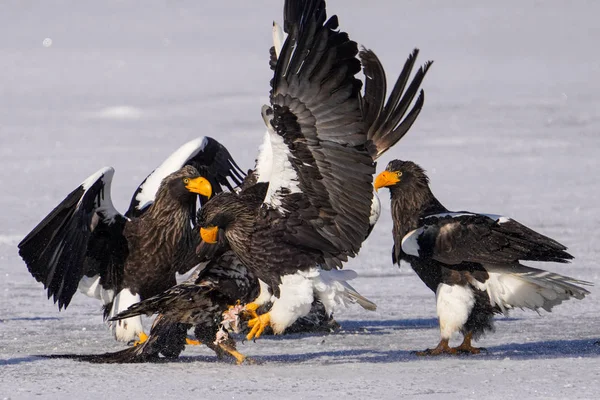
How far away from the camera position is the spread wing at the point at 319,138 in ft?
18.7

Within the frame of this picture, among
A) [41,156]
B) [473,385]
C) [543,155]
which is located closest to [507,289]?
[473,385]

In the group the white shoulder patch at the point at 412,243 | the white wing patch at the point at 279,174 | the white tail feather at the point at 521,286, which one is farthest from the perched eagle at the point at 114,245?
the white tail feather at the point at 521,286

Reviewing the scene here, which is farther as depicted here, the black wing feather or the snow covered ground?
the black wing feather

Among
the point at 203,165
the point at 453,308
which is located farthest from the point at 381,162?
the point at 453,308

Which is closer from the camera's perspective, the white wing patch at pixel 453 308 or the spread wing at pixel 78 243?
the white wing patch at pixel 453 308

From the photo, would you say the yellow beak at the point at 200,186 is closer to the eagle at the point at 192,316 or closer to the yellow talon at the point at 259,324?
the eagle at the point at 192,316

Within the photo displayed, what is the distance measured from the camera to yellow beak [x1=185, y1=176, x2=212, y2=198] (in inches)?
273

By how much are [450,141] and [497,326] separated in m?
9.14

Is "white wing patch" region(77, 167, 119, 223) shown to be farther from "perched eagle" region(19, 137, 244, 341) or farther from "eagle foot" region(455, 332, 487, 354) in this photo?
"eagle foot" region(455, 332, 487, 354)

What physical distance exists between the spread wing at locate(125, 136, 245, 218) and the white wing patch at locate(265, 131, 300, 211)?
1.98m


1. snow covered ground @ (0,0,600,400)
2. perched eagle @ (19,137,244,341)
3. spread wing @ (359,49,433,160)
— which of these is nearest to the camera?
snow covered ground @ (0,0,600,400)

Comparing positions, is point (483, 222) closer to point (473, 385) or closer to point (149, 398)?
point (473, 385)

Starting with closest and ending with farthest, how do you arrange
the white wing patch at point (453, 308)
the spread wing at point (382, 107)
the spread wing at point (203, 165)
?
the white wing patch at point (453, 308), the spread wing at point (382, 107), the spread wing at point (203, 165)

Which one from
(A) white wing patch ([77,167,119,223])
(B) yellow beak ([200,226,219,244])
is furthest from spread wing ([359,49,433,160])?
(B) yellow beak ([200,226,219,244])
